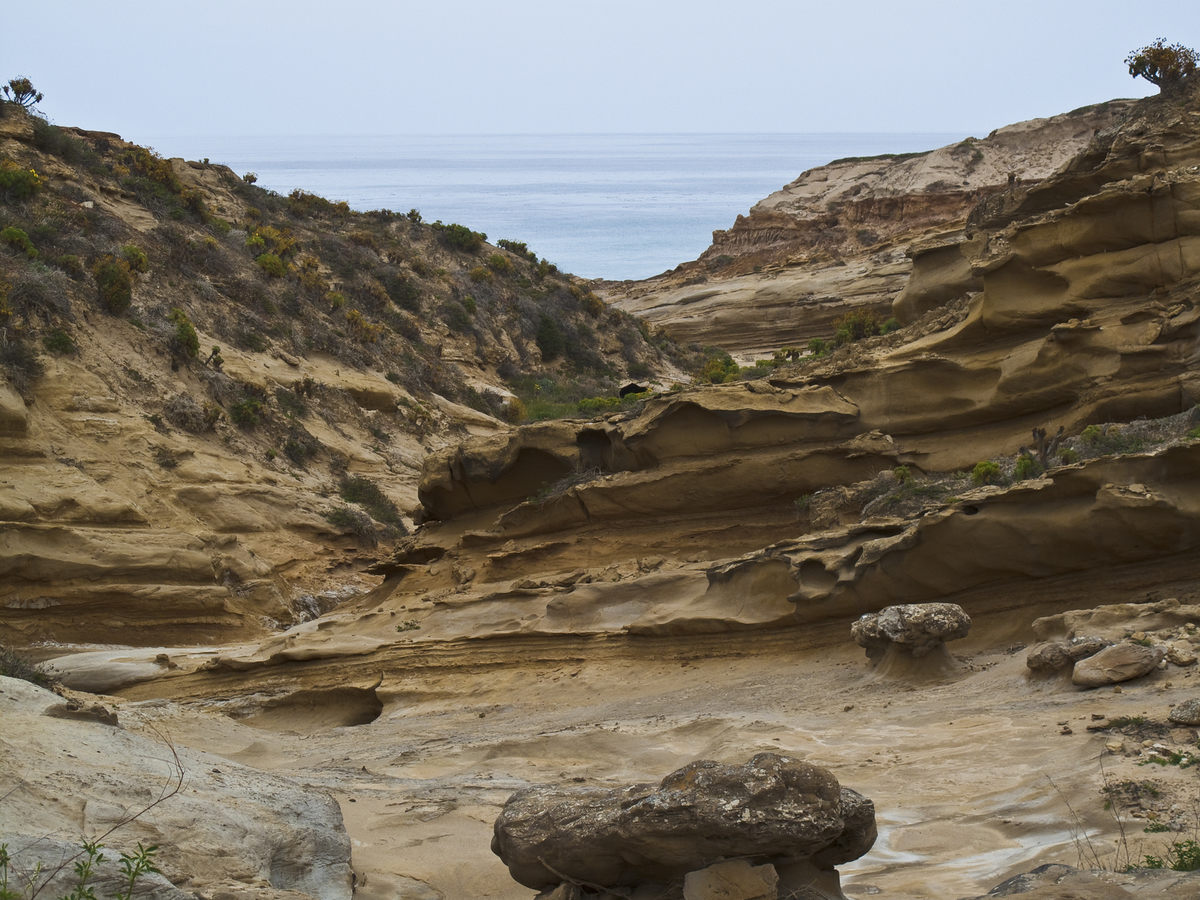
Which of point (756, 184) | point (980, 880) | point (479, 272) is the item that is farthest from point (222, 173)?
point (756, 184)

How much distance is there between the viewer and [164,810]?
22.2ft

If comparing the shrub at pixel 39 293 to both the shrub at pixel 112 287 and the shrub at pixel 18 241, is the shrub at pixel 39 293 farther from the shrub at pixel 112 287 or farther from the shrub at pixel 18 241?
the shrub at pixel 18 241

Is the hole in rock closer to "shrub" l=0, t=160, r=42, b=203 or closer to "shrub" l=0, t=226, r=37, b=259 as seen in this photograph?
"shrub" l=0, t=226, r=37, b=259

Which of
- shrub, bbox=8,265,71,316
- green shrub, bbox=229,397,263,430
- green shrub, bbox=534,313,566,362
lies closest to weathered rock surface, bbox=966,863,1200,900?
shrub, bbox=8,265,71,316

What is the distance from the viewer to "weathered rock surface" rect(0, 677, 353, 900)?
6180mm

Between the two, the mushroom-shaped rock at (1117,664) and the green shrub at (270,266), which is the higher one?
the green shrub at (270,266)

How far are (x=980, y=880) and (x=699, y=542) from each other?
889 centimetres

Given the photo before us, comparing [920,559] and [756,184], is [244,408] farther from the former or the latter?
[756,184]

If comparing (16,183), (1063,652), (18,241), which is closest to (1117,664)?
(1063,652)

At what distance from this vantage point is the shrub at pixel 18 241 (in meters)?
23.9

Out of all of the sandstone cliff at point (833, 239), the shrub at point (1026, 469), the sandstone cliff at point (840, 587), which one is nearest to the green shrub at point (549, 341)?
the sandstone cliff at point (833, 239)

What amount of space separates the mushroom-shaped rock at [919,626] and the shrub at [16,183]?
22.9 m

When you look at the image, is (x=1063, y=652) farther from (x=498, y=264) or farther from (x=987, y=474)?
(x=498, y=264)

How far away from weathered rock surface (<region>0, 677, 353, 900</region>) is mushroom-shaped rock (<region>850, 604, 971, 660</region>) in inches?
200
